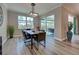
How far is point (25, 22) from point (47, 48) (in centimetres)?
89

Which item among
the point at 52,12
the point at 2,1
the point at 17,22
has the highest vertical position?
the point at 2,1

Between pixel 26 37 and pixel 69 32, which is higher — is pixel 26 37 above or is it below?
below

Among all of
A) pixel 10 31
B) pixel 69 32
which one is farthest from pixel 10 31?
pixel 69 32

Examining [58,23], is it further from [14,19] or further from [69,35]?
[14,19]

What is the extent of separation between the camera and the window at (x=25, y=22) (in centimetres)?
279

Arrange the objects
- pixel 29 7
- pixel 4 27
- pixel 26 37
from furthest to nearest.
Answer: pixel 26 37 < pixel 4 27 < pixel 29 7

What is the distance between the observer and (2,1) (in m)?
2.56

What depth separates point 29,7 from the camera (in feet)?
8.85

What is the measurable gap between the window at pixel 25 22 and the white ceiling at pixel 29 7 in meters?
0.18

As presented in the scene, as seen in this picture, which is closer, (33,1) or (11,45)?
(33,1)

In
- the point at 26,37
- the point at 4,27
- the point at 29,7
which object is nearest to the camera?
the point at 29,7

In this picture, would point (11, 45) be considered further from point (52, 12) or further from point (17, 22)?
point (52, 12)
